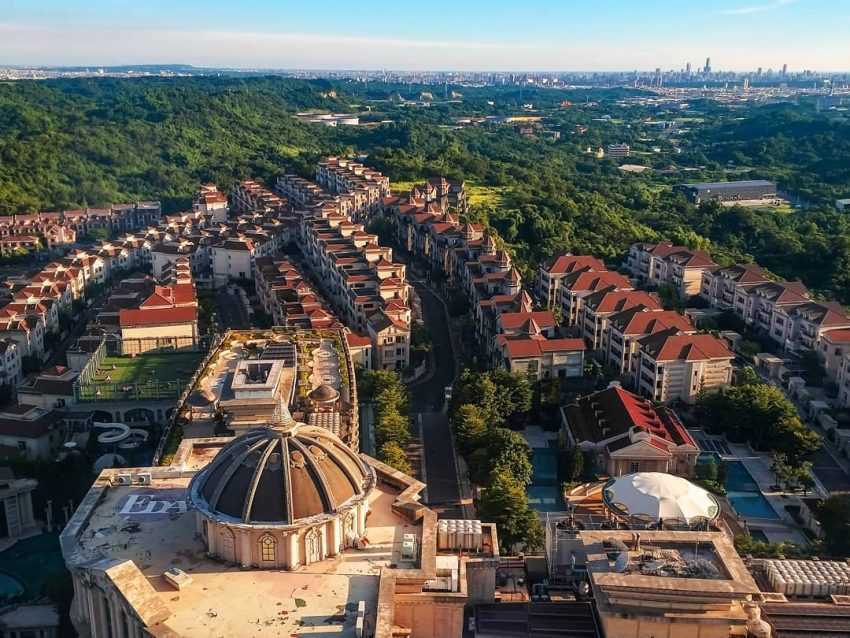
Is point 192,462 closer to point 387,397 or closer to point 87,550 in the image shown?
point 87,550

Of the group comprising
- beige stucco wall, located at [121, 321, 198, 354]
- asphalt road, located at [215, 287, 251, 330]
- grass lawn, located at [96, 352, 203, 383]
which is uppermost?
beige stucco wall, located at [121, 321, 198, 354]

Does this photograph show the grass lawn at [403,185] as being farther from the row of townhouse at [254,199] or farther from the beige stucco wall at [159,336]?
the beige stucco wall at [159,336]

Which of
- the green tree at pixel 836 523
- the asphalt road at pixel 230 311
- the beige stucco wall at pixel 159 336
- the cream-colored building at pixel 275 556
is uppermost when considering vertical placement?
the cream-colored building at pixel 275 556

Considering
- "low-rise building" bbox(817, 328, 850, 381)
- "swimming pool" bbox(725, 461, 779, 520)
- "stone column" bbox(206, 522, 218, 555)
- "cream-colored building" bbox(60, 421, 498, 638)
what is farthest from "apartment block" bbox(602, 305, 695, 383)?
"stone column" bbox(206, 522, 218, 555)

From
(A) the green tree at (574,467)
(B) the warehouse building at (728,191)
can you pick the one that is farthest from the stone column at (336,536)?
(B) the warehouse building at (728,191)

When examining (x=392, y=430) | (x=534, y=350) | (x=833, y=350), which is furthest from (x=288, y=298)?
(x=833, y=350)

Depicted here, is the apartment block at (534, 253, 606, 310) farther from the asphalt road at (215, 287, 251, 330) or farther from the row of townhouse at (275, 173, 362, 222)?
the row of townhouse at (275, 173, 362, 222)
